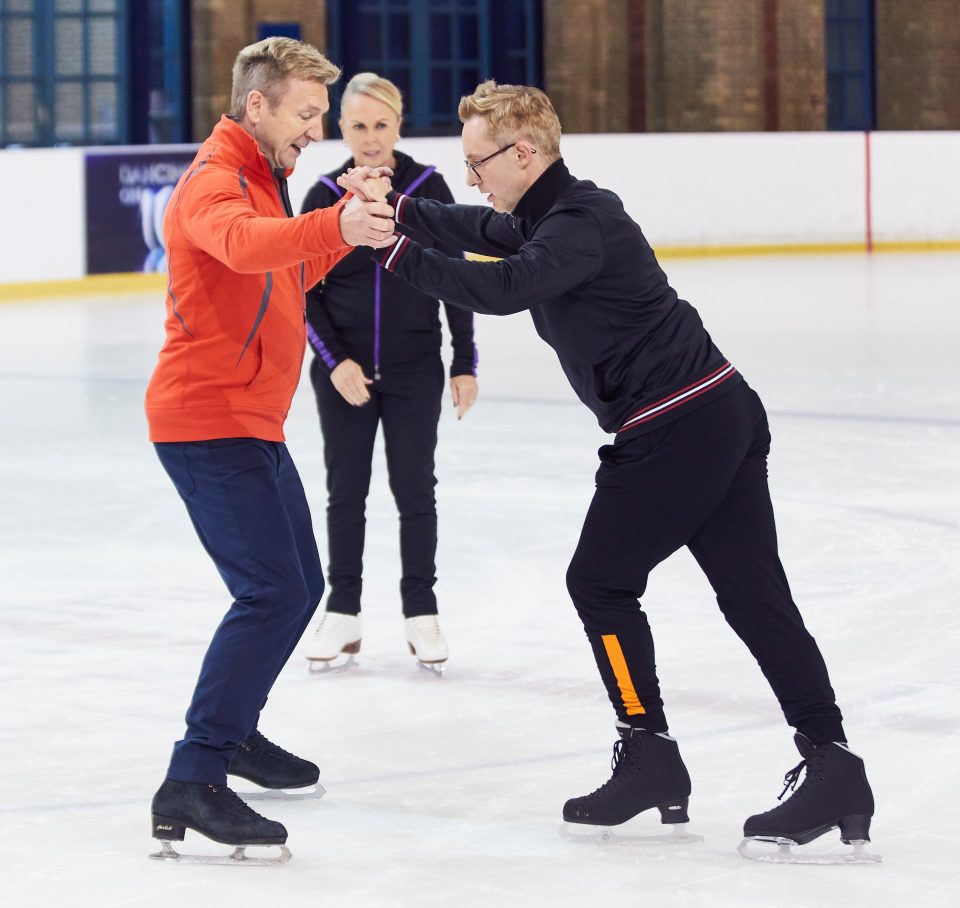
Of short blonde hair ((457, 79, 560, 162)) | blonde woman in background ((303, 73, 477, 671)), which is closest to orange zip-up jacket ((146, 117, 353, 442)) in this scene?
short blonde hair ((457, 79, 560, 162))

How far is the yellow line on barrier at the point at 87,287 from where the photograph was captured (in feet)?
49.7

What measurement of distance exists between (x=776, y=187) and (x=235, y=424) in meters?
16.7

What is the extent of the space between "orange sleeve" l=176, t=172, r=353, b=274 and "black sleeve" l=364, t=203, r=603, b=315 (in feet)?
0.40

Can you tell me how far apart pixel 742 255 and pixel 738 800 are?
16.1 meters

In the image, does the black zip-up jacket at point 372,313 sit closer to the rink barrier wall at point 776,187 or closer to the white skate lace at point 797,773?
the white skate lace at point 797,773

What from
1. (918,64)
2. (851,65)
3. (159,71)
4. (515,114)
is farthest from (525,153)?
(918,64)

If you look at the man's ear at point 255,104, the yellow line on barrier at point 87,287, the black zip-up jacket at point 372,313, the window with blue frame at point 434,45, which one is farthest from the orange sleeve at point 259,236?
the window with blue frame at point 434,45

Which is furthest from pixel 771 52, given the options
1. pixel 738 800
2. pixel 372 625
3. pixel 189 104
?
pixel 738 800

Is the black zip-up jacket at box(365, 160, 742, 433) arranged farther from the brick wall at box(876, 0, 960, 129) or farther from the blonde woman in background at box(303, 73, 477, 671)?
the brick wall at box(876, 0, 960, 129)

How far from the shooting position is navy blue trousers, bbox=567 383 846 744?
138 inches

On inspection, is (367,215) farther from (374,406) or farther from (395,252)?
(374,406)

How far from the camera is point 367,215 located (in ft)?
10.7

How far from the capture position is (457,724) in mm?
4371

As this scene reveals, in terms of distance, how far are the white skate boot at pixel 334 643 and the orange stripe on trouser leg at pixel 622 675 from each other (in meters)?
1.45
